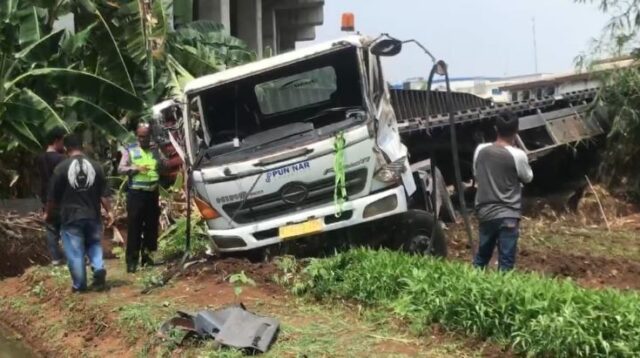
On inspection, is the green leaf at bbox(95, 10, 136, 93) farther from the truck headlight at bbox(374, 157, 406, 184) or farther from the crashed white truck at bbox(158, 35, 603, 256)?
the truck headlight at bbox(374, 157, 406, 184)

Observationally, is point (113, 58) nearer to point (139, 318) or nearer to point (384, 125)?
point (384, 125)

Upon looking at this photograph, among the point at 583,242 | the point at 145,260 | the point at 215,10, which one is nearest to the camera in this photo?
the point at 145,260

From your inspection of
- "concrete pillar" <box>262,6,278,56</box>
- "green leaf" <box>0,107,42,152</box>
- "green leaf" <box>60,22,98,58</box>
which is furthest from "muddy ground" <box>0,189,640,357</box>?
"concrete pillar" <box>262,6,278,56</box>

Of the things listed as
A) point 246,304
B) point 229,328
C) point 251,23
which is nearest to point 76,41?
point 246,304

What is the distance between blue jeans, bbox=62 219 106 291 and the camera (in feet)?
26.1

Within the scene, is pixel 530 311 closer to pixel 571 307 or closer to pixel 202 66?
pixel 571 307

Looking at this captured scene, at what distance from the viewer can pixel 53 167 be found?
30.6 ft

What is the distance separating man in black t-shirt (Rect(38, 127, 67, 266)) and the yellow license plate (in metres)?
2.72

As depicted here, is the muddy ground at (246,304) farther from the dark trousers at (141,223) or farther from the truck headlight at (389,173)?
the truck headlight at (389,173)

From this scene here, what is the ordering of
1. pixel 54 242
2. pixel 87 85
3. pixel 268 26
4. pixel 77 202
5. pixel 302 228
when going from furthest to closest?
pixel 268 26 < pixel 87 85 < pixel 54 242 < pixel 302 228 < pixel 77 202

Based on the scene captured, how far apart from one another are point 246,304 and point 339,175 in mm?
1804

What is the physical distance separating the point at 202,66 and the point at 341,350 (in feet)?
36.0

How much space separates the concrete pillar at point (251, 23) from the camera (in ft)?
87.2

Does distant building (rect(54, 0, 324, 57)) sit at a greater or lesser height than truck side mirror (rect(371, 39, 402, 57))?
greater
